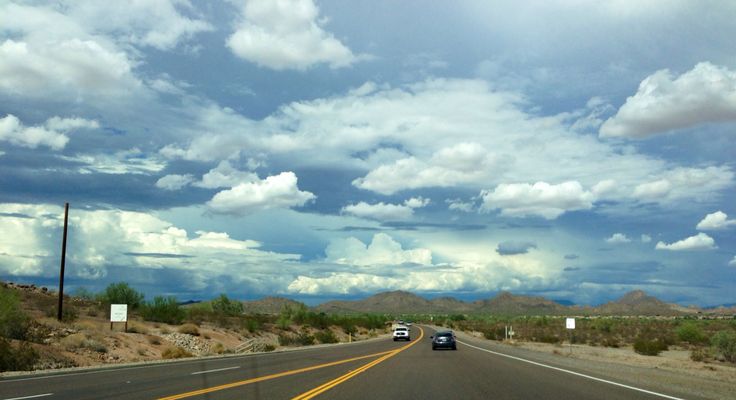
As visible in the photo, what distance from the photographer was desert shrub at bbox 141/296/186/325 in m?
61.2

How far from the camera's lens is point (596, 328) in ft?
311

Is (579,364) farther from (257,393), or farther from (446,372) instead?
(257,393)

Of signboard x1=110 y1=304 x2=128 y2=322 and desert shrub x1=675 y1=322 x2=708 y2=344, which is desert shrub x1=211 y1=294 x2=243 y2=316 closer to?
signboard x1=110 y1=304 x2=128 y2=322

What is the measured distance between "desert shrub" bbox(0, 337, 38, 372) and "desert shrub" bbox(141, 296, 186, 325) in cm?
3180

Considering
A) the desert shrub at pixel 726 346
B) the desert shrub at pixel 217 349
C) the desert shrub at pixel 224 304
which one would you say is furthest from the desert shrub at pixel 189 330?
the desert shrub at pixel 224 304

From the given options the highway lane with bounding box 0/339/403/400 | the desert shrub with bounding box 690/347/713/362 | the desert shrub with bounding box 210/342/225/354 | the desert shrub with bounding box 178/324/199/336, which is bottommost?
the desert shrub with bounding box 210/342/225/354

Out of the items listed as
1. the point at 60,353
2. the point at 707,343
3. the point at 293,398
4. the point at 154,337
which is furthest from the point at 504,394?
the point at 707,343

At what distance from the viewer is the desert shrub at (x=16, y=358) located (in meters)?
27.7

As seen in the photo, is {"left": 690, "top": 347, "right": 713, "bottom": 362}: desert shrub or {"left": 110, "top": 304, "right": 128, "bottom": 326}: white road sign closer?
{"left": 690, "top": 347, "right": 713, "bottom": 362}: desert shrub

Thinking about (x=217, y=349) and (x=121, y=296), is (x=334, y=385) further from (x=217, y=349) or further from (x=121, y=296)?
(x=121, y=296)

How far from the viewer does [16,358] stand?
2831 centimetres

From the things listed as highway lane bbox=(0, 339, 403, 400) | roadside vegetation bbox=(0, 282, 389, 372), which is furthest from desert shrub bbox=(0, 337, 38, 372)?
highway lane bbox=(0, 339, 403, 400)

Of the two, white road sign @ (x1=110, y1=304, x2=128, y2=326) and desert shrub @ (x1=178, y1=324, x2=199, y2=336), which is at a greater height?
white road sign @ (x1=110, y1=304, x2=128, y2=326)

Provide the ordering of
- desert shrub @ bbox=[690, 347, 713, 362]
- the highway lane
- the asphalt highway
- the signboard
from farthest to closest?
1. the signboard
2. desert shrub @ bbox=[690, 347, 713, 362]
3. the highway lane
4. the asphalt highway
